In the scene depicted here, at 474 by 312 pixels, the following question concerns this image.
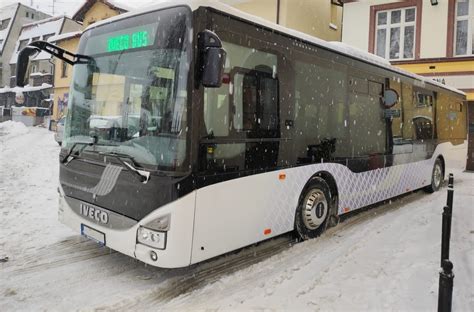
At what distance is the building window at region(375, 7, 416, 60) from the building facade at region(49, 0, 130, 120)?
1819cm

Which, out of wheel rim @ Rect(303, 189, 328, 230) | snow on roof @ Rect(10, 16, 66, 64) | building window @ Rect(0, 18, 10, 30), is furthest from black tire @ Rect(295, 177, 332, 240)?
building window @ Rect(0, 18, 10, 30)

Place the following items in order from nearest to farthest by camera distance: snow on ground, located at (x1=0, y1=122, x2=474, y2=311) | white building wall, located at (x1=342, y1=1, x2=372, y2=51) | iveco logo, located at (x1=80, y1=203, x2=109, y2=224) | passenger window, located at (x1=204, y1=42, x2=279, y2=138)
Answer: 1. snow on ground, located at (x1=0, y1=122, x2=474, y2=311)
2. passenger window, located at (x1=204, y1=42, x2=279, y2=138)
3. iveco logo, located at (x1=80, y1=203, x2=109, y2=224)
4. white building wall, located at (x1=342, y1=1, x2=372, y2=51)

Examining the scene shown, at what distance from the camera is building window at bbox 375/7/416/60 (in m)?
17.4

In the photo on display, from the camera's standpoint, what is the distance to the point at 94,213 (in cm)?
458

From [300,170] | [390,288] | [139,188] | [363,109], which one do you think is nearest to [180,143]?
[139,188]

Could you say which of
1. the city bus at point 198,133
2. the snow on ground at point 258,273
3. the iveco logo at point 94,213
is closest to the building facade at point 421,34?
the snow on ground at point 258,273

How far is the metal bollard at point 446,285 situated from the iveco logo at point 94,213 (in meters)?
3.31

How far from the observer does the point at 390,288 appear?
4176 mm

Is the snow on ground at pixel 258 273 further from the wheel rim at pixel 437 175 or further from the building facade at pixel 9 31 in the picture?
the building facade at pixel 9 31

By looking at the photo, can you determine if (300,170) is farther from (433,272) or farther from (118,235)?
(118,235)

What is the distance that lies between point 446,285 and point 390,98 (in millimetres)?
5208

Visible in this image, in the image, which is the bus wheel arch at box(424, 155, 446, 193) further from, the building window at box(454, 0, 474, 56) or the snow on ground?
the building window at box(454, 0, 474, 56)

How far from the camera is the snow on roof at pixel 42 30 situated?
42188 millimetres

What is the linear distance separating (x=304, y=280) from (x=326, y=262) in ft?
2.23
